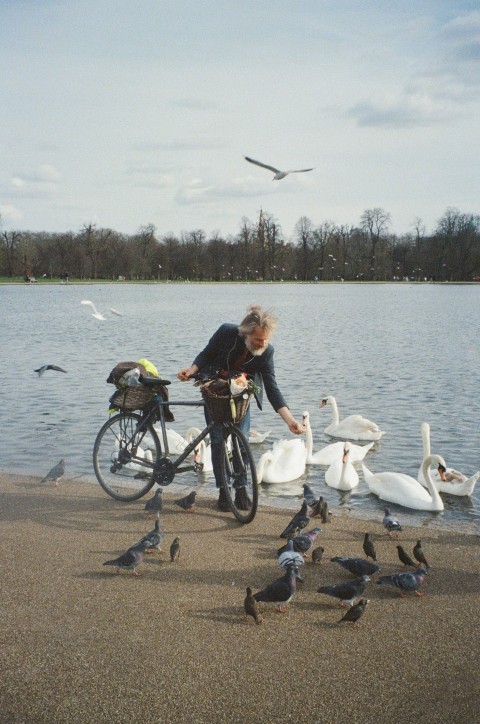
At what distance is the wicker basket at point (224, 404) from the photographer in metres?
5.88

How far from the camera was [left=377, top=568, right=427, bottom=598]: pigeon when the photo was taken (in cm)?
456

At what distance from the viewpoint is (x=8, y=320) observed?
40.6m

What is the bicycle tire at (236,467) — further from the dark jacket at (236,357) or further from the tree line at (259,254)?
the tree line at (259,254)

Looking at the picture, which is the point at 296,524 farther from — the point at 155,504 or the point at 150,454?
the point at 150,454

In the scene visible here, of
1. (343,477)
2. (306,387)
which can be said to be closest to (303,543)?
(343,477)

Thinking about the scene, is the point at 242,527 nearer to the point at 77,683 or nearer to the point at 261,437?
the point at 77,683

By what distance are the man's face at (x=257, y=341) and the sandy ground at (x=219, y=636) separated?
1390 mm

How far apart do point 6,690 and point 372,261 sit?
120m

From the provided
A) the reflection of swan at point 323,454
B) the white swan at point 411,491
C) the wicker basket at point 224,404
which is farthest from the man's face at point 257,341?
the reflection of swan at point 323,454

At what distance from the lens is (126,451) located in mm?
6723

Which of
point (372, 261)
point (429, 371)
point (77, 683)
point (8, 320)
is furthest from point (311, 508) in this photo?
point (372, 261)

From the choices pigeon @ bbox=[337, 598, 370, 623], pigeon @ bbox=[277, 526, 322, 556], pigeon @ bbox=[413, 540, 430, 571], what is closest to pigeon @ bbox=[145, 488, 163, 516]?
pigeon @ bbox=[277, 526, 322, 556]

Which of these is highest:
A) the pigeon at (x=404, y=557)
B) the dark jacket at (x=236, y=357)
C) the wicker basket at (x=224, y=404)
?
the dark jacket at (x=236, y=357)

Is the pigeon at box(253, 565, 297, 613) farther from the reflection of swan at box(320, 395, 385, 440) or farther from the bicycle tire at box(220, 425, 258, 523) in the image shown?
the reflection of swan at box(320, 395, 385, 440)
